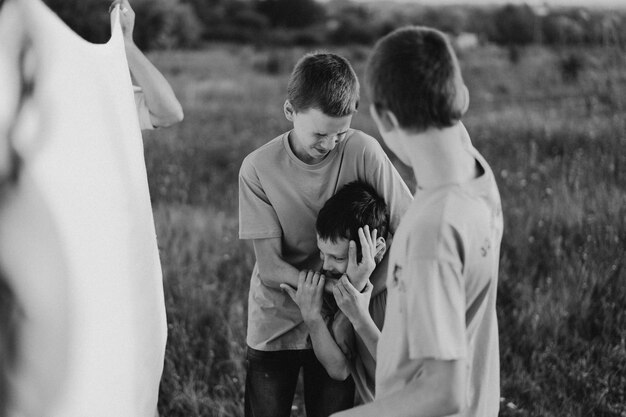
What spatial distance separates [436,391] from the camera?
149cm

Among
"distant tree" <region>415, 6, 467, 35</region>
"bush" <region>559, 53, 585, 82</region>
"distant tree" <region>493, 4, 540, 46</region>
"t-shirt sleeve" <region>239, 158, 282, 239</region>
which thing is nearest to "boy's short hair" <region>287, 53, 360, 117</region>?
"t-shirt sleeve" <region>239, 158, 282, 239</region>

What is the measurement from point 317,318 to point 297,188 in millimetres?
368

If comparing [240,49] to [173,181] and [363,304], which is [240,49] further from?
[363,304]

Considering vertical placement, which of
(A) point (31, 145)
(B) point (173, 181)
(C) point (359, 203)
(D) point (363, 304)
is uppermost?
(A) point (31, 145)

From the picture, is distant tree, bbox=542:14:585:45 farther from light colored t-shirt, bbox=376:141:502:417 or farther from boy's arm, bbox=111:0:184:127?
light colored t-shirt, bbox=376:141:502:417

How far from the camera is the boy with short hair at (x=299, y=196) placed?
2.16 m

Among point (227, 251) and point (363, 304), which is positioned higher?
point (363, 304)

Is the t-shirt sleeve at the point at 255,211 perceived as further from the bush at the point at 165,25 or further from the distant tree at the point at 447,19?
the bush at the point at 165,25

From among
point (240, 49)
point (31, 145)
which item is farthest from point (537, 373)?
point (240, 49)

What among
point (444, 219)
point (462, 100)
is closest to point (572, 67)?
point (462, 100)

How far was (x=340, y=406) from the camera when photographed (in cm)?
240

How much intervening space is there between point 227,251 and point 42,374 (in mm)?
3384

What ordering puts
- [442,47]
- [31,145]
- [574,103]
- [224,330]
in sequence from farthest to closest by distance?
[574,103], [224,330], [442,47], [31,145]

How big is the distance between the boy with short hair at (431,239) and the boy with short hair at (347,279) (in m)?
0.44
